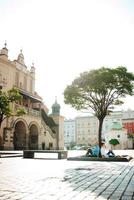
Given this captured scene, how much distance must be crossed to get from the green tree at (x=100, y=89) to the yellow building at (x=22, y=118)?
48.7 ft

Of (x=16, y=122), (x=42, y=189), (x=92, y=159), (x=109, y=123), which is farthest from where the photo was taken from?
(x=109, y=123)

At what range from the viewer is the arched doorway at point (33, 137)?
147 ft

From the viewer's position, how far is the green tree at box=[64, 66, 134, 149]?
22.4 meters

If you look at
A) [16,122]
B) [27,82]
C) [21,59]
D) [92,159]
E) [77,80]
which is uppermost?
[21,59]

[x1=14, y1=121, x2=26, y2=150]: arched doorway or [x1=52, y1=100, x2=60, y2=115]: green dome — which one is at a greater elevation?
[x1=52, y1=100, x2=60, y2=115]: green dome

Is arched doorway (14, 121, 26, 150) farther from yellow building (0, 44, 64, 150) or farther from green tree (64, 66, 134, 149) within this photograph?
green tree (64, 66, 134, 149)

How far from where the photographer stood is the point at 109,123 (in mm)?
129750

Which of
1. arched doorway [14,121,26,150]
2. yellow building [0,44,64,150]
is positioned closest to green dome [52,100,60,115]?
yellow building [0,44,64,150]

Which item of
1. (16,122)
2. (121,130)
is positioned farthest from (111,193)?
(121,130)

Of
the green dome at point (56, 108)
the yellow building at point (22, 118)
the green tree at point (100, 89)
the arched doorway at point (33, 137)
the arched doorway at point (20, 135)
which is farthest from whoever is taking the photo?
the green dome at point (56, 108)

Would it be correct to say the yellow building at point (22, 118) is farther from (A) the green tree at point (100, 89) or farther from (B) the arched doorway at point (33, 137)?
(A) the green tree at point (100, 89)

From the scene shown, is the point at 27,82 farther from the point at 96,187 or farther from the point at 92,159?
the point at 96,187

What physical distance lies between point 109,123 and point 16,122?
3741 inches

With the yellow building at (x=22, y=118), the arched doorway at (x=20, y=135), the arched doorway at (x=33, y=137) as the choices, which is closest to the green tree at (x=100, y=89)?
the yellow building at (x=22, y=118)
